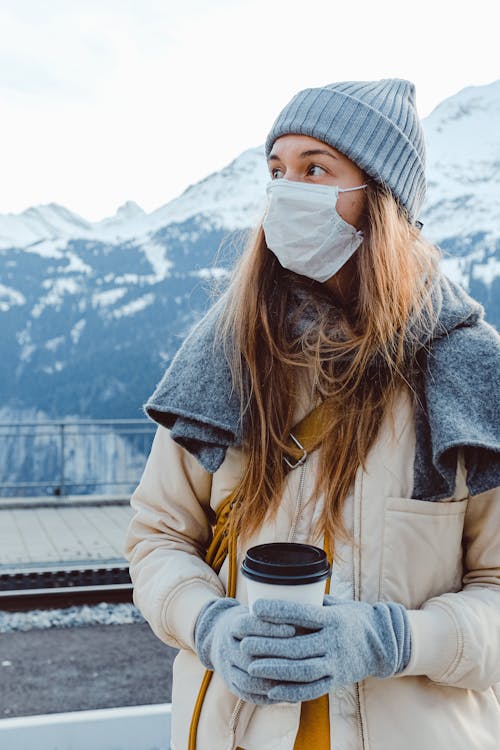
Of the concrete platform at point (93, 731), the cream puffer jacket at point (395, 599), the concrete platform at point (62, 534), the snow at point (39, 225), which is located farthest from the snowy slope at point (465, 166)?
the cream puffer jacket at point (395, 599)

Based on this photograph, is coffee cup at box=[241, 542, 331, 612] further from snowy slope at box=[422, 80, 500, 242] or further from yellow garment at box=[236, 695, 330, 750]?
snowy slope at box=[422, 80, 500, 242]

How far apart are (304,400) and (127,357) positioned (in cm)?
1772

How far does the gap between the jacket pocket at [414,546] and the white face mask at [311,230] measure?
0.57 meters

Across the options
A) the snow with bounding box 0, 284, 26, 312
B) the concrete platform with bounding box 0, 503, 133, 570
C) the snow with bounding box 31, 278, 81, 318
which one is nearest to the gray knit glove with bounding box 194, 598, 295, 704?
Answer: the concrete platform with bounding box 0, 503, 133, 570

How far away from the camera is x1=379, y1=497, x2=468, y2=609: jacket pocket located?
4.27 ft

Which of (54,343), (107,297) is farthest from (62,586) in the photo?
(107,297)

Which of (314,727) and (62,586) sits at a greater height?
(314,727)

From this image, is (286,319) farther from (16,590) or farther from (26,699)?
(16,590)

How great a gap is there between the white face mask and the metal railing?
8.41 metres

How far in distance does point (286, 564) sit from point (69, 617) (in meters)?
5.64

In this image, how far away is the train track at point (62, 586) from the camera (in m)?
6.48

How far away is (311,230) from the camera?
1647 mm

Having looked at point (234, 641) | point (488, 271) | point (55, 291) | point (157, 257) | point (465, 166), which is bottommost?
point (234, 641)

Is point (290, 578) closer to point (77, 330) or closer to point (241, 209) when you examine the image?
point (77, 330)
